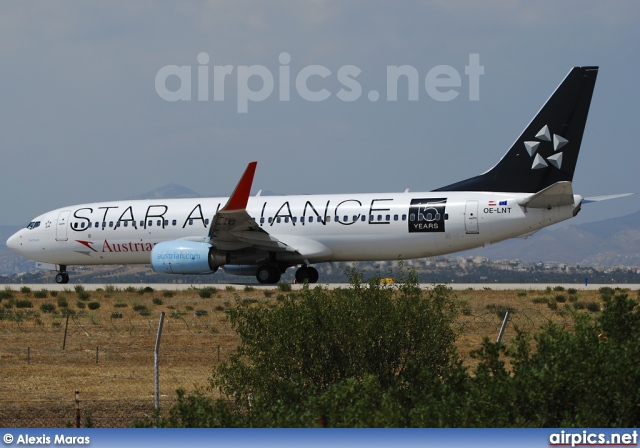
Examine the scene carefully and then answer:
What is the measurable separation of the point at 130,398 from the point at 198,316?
10492mm

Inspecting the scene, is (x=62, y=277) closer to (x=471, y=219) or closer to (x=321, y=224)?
(x=321, y=224)

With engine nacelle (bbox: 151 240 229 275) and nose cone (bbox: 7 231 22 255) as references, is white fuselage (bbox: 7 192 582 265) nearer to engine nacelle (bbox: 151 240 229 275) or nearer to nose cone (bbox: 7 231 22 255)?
nose cone (bbox: 7 231 22 255)

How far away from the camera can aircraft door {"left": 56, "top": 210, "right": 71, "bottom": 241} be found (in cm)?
3766

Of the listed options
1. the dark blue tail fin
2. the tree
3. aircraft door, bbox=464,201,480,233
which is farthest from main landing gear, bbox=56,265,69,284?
the tree

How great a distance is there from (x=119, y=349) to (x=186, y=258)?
1114 centimetres

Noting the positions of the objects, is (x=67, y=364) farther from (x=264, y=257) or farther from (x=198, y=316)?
(x=264, y=257)

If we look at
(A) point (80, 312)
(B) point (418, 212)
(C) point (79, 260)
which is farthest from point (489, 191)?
(C) point (79, 260)

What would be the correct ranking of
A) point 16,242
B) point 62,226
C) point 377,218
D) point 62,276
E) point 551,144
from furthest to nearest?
point 62,276 → point 16,242 → point 62,226 → point 377,218 → point 551,144

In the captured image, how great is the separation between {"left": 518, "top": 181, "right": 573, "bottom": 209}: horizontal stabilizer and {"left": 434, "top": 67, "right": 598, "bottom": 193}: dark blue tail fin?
4.88 ft

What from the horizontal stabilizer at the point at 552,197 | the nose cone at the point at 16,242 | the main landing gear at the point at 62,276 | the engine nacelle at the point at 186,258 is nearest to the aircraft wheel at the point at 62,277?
the main landing gear at the point at 62,276

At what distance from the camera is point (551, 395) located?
10445 mm

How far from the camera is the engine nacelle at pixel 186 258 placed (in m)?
32.8

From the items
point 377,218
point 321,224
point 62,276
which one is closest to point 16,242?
point 62,276

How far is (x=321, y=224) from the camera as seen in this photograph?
110 feet
